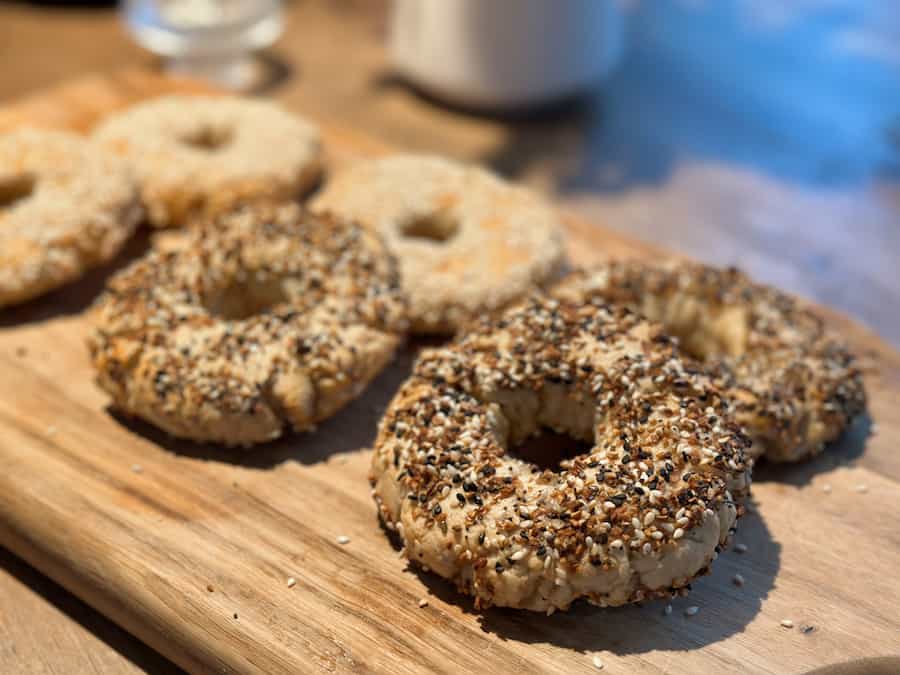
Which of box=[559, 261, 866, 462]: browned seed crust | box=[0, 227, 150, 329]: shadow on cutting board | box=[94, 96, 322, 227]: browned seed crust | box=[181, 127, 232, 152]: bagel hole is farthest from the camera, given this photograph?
box=[181, 127, 232, 152]: bagel hole

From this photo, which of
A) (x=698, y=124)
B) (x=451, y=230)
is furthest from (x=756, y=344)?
(x=698, y=124)

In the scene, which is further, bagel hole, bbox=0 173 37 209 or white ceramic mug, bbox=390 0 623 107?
white ceramic mug, bbox=390 0 623 107

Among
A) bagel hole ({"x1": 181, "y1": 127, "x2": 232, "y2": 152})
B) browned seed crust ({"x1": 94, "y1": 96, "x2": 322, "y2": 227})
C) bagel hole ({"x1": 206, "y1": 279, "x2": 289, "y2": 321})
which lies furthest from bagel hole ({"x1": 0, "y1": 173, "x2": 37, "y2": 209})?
bagel hole ({"x1": 206, "y1": 279, "x2": 289, "y2": 321})

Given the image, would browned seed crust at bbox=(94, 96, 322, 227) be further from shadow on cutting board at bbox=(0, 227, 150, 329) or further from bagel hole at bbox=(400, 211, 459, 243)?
bagel hole at bbox=(400, 211, 459, 243)

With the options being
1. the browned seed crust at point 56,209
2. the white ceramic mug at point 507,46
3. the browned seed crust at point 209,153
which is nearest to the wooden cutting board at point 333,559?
the browned seed crust at point 56,209

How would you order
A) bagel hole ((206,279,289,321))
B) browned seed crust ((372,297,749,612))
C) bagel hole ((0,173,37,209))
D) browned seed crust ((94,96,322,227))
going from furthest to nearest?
browned seed crust ((94,96,322,227)), bagel hole ((0,173,37,209)), bagel hole ((206,279,289,321)), browned seed crust ((372,297,749,612))

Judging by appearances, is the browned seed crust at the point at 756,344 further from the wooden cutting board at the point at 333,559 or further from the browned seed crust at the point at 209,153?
the browned seed crust at the point at 209,153

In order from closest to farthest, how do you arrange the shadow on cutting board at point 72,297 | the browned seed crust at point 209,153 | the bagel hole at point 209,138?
the shadow on cutting board at point 72,297
the browned seed crust at point 209,153
the bagel hole at point 209,138
